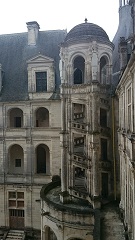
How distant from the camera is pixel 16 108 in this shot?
26703 millimetres

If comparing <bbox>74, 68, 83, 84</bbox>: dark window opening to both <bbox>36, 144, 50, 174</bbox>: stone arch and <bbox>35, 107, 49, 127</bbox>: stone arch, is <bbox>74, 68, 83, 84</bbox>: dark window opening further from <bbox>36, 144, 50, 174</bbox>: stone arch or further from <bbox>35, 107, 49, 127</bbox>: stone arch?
<bbox>36, 144, 50, 174</bbox>: stone arch

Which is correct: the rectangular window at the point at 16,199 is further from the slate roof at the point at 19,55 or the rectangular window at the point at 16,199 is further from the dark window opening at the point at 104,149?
the dark window opening at the point at 104,149

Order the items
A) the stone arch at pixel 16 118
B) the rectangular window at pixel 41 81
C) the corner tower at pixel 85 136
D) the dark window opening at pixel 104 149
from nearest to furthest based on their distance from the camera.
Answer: the corner tower at pixel 85 136 < the dark window opening at pixel 104 149 < the rectangular window at pixel 41 81 < the stone arch at pixel 16 118

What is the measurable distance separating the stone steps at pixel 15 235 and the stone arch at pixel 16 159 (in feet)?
17.9

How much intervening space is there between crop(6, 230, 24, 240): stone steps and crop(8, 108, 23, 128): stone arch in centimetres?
990

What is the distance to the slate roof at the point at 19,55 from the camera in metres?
26.1

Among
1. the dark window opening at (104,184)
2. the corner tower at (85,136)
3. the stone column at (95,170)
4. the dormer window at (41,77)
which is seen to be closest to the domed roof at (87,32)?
the corner tower at (85,136)

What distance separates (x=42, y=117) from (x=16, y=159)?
4.97m

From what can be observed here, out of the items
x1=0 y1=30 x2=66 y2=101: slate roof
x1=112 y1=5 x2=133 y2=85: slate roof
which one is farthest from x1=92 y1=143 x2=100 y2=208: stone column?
x1=0 y1=30 x2=66 y2=101: slate roof

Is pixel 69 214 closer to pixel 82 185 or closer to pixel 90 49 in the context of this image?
pixel 82 185

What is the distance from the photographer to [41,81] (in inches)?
998

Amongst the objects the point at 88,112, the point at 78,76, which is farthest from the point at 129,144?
the point at 78,76

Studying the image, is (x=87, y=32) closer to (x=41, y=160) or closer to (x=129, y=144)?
(x=129, y=144)

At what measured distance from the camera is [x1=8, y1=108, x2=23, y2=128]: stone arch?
2695cm
